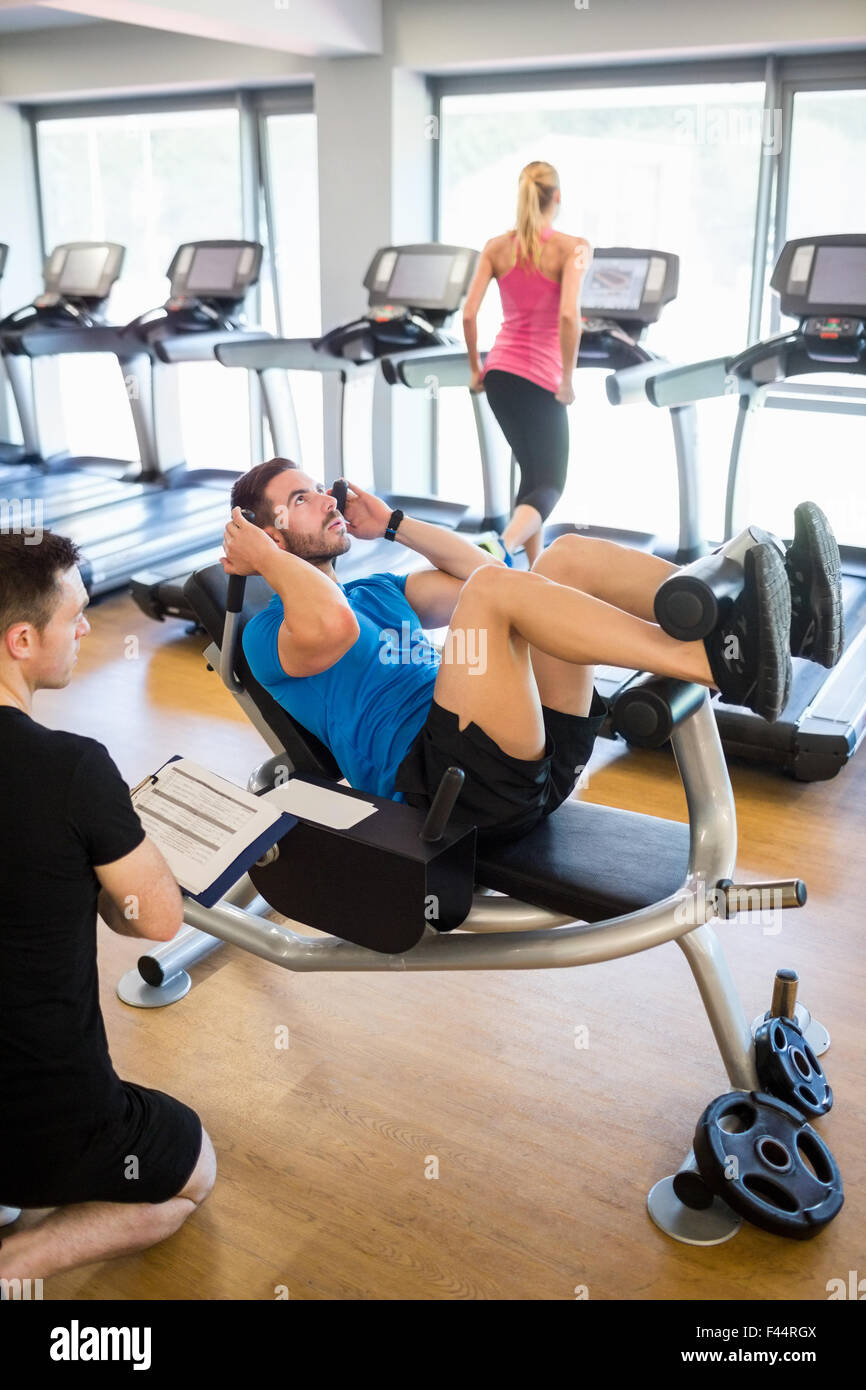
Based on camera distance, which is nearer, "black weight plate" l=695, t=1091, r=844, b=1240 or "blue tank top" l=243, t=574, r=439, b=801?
"black weight plate" l=695, t=1091, r=844, b=1240

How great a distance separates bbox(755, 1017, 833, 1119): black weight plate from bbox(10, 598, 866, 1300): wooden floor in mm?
57

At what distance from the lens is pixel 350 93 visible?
521 centimetres

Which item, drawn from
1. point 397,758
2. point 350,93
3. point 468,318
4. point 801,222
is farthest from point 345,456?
point 397,758

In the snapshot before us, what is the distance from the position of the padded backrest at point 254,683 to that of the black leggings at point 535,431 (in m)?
1.89

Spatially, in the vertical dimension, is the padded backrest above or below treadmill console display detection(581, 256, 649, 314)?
below

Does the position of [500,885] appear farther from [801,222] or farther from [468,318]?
[801,222]

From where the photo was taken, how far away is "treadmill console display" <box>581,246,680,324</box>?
4.36 meters

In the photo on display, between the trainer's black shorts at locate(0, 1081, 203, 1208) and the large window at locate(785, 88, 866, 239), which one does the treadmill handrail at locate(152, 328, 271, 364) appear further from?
the trainer's black shorts at locate(0, 1081, 203, 1208)

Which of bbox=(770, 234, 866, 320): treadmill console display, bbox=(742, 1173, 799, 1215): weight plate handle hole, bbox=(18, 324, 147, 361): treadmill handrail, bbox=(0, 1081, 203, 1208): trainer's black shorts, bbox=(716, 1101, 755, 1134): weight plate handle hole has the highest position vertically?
bbox=(770, 234, 866, 320): treadmill console display

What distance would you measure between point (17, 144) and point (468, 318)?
4118 mm

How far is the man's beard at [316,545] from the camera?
2215 mm

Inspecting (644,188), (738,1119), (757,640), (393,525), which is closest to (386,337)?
(644,188)

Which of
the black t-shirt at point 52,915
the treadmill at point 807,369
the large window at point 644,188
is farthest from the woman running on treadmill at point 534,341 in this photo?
the black t-shirt at point 52,915

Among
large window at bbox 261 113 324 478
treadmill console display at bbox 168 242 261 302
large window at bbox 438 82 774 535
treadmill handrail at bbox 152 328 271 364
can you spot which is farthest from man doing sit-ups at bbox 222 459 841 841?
large window at bbox 261 113 324 478
